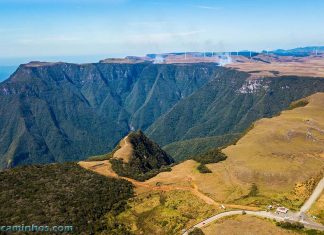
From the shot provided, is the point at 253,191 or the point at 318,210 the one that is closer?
the point at 318,210

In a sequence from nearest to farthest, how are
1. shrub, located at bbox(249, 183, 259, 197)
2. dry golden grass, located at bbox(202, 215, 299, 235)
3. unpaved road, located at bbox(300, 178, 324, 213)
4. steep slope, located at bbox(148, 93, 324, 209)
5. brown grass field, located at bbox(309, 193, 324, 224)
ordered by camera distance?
1. dry golden grass, located at bbox(202, 215, 299, 235)
2. brown grass field, located at bbox(309, 193, 324, 224)
3. unpaved road, located at bbox(300, 178, 324, 213)
4. steep slope, located at bbox(148, 93, 324, 209)
5. shrub, located at bbox(249, 183, 259, 197)

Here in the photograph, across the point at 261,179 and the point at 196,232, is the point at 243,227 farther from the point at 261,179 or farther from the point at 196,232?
the point at 261,179

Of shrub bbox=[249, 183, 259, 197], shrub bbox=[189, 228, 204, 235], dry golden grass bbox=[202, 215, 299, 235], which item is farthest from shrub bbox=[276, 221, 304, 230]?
shrub bbox=[249, 183, 259, 197]

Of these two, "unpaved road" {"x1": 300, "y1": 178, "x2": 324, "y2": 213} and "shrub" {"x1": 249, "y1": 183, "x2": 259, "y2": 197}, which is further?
"shrub" {"x1": 249, "y1": 183, "x2": 259, "y2": 197}

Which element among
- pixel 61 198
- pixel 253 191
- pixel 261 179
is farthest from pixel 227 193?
pixel 61 198

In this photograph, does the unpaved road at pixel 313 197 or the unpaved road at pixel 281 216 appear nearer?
the unpaved road at pixel 281 216

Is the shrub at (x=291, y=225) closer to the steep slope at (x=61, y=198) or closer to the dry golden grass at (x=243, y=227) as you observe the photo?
the dry golden grass at (x=243, y=227)

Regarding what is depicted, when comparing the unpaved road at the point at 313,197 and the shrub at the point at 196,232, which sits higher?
the unpaved road at the point at 313,197

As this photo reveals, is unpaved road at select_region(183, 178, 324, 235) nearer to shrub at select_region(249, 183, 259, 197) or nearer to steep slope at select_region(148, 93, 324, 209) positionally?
steep slope at select_region(148, 93, 324, 209)

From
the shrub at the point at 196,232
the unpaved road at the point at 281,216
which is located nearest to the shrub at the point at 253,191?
the unpaved road at the point at 281,216
